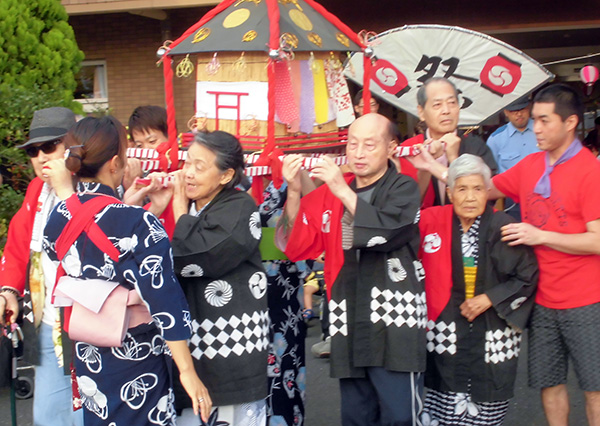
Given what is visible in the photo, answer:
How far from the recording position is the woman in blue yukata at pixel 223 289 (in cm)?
274

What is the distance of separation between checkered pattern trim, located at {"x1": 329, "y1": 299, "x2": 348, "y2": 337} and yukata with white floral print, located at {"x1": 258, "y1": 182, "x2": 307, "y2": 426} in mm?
472

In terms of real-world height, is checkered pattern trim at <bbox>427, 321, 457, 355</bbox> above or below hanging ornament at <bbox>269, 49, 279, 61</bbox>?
below

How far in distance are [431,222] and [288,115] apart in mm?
909

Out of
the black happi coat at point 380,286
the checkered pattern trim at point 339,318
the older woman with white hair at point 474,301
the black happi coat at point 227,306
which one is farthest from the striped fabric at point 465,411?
the black happi coat at point 227,306

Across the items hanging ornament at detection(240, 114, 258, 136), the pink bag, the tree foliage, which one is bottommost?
the pink bag

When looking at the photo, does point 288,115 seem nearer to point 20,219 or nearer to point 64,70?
point 20,219

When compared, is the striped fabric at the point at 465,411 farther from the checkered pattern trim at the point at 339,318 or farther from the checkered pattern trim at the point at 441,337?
the checkered pattern trim at the point at 339,318

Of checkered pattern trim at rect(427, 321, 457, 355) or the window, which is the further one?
the window

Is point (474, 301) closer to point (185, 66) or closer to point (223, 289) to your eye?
point (223, 289)

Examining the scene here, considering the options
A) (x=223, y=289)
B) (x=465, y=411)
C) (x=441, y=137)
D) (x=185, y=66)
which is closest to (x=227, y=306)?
(x=223, y=289)

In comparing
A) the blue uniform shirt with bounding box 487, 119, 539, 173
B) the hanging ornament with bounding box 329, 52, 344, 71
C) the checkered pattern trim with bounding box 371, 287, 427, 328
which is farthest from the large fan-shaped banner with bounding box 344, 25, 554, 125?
the checkered pattern trim with bounding box 371, 287, 427, 328

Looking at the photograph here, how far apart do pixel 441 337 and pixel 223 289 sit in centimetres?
113

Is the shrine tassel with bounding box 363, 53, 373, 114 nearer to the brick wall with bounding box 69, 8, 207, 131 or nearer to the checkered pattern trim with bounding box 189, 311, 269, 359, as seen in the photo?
the checkered pattern trim with bounding box 189, 311, 269, 359

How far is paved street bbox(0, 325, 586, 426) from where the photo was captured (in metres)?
4.30
